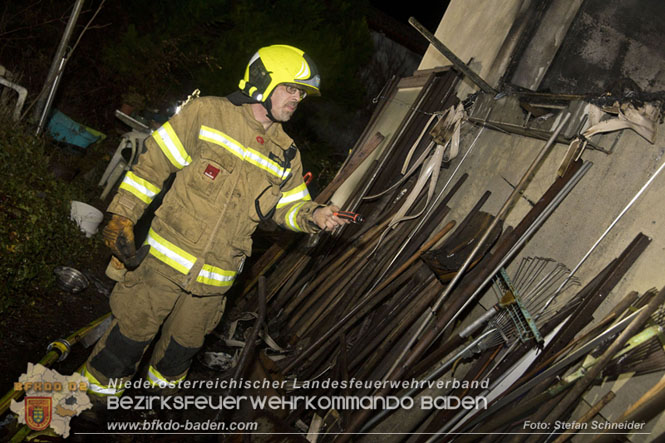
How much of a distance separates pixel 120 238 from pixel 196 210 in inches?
20.2

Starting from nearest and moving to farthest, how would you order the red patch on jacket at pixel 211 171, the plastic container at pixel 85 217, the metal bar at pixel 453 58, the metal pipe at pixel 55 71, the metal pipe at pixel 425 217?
1. the red patch on jacket at pixel 211 171
2. the metal bar at pixel 453 58
3. the metal pipe at pixel 425 217
4. the plastic container at pixel 85 217
5. the metal pipe at pixel 55 71

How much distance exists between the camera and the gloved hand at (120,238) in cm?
268

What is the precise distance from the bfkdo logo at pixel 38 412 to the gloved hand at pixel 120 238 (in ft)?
3.49

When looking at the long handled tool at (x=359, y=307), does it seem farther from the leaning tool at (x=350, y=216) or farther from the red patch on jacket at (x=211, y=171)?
the red patch on jacket at (x=211, y=171)

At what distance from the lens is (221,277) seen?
9.84ft

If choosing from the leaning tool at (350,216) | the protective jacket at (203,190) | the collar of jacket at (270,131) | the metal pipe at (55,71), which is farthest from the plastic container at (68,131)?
the leaning tool at (350,216)

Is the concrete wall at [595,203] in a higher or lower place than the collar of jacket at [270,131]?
higher

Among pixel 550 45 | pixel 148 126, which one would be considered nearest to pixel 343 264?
pixel 550 45

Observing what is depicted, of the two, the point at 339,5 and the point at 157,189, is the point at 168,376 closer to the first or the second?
the point at 157,189

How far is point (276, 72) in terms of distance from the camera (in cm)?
292

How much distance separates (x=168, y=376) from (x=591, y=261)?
3110 mm

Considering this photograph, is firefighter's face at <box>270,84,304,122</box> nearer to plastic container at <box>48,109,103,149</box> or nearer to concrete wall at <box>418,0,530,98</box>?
concrete wall at <box>418,0,530,98</box>

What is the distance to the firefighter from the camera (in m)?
2.83

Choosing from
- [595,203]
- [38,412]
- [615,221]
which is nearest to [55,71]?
[38,412]
